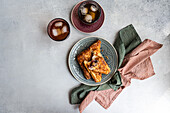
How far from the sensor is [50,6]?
107 centimetres

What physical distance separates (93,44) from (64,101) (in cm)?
45

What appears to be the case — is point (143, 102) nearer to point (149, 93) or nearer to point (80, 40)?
point (149, 93)

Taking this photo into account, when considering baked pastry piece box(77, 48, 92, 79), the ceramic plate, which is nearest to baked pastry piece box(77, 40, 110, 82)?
baked pastry piece box(77, 48, 92, 79)

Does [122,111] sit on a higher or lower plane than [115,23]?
lower

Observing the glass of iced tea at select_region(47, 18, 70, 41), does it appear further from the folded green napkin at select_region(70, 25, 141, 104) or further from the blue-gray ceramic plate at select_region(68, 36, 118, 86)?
the folded green napkin at select_region(70, 25, 141, 104)

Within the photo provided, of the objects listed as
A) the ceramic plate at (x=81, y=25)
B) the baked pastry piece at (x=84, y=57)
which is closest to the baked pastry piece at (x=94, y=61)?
the baked pastry piece at (x=84, y=57)

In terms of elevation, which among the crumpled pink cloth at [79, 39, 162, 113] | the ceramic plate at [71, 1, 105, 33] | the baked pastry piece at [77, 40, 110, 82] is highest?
the ceramic plate at [71, 1, 105, 33]

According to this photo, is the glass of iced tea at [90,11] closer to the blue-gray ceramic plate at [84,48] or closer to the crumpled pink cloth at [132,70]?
the blue-gray ceramic plate at [84,48]

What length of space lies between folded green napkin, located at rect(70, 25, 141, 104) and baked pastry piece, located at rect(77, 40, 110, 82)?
3.0 inches

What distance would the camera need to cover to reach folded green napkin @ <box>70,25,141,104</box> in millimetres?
1021

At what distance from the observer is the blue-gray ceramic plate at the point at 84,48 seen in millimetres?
1026

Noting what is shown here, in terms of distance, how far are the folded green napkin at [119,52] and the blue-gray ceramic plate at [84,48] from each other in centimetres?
3

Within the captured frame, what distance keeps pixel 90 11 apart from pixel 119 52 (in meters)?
0.33

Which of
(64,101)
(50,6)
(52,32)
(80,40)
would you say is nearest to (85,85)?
(64,101)
